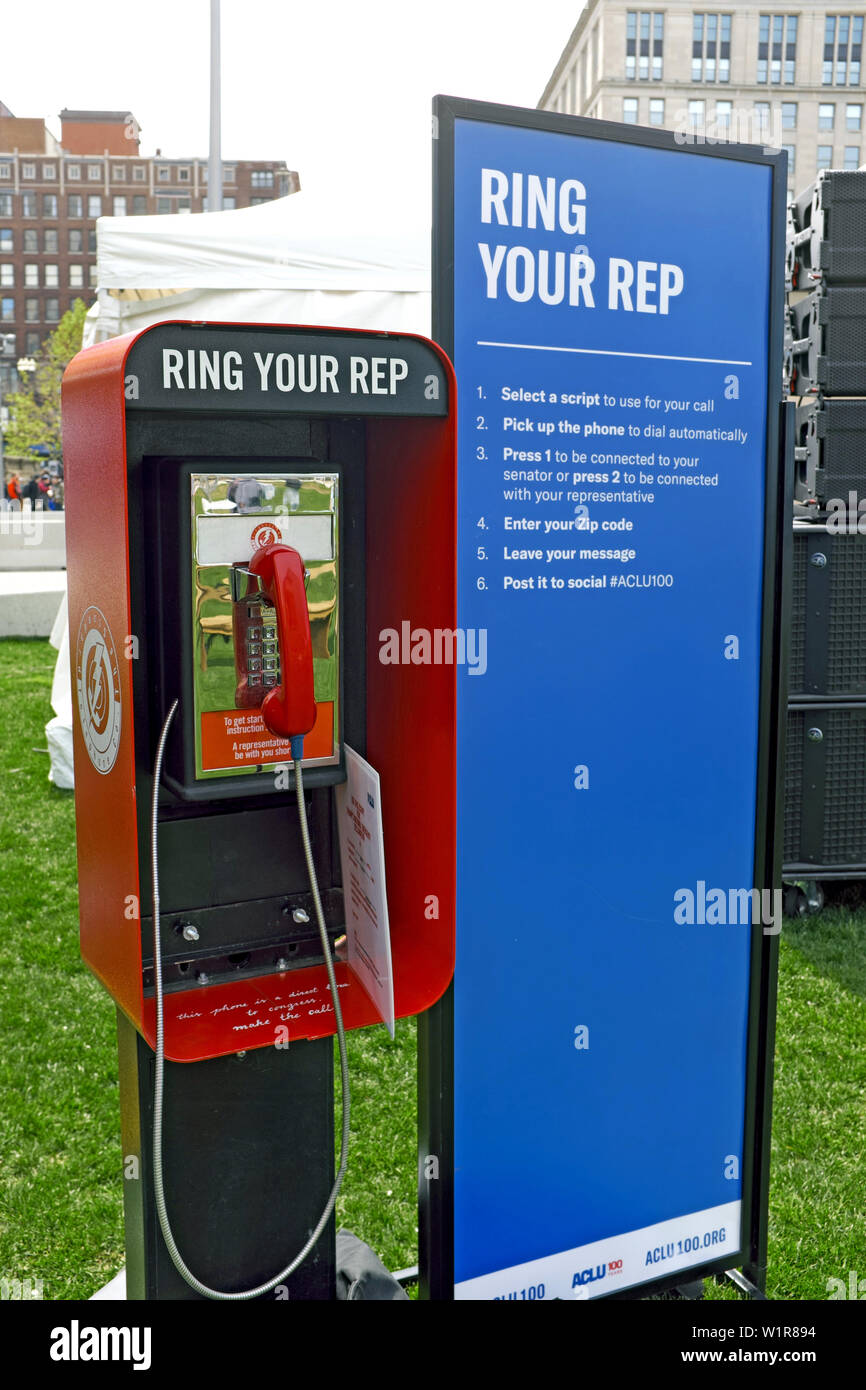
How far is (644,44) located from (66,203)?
124 feet

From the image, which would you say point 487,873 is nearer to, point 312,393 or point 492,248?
point 312,393

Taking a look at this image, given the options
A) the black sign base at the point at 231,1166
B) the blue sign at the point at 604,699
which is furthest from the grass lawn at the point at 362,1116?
the black sign base at the point at 231,1166

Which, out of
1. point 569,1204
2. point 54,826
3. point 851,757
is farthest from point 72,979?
point 851,757

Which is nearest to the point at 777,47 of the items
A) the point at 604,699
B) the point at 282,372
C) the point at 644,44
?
the point at 644,44

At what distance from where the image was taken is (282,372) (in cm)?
170

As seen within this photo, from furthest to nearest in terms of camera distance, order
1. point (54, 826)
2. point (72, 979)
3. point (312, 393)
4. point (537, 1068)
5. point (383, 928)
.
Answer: point (54, 826), point (72, 979), point (537, 1068), point (383, 928), point (312, 393)

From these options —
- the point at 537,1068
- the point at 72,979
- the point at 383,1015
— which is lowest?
the point at 72,979

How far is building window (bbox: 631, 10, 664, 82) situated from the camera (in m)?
56.8

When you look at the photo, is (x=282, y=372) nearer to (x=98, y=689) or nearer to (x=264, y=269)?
(x=98, y=689)

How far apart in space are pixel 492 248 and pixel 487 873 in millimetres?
1137

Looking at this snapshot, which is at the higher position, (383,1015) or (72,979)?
(383,1015)

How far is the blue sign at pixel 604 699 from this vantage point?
87.1 inches

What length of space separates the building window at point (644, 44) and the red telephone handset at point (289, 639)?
2484 inches
